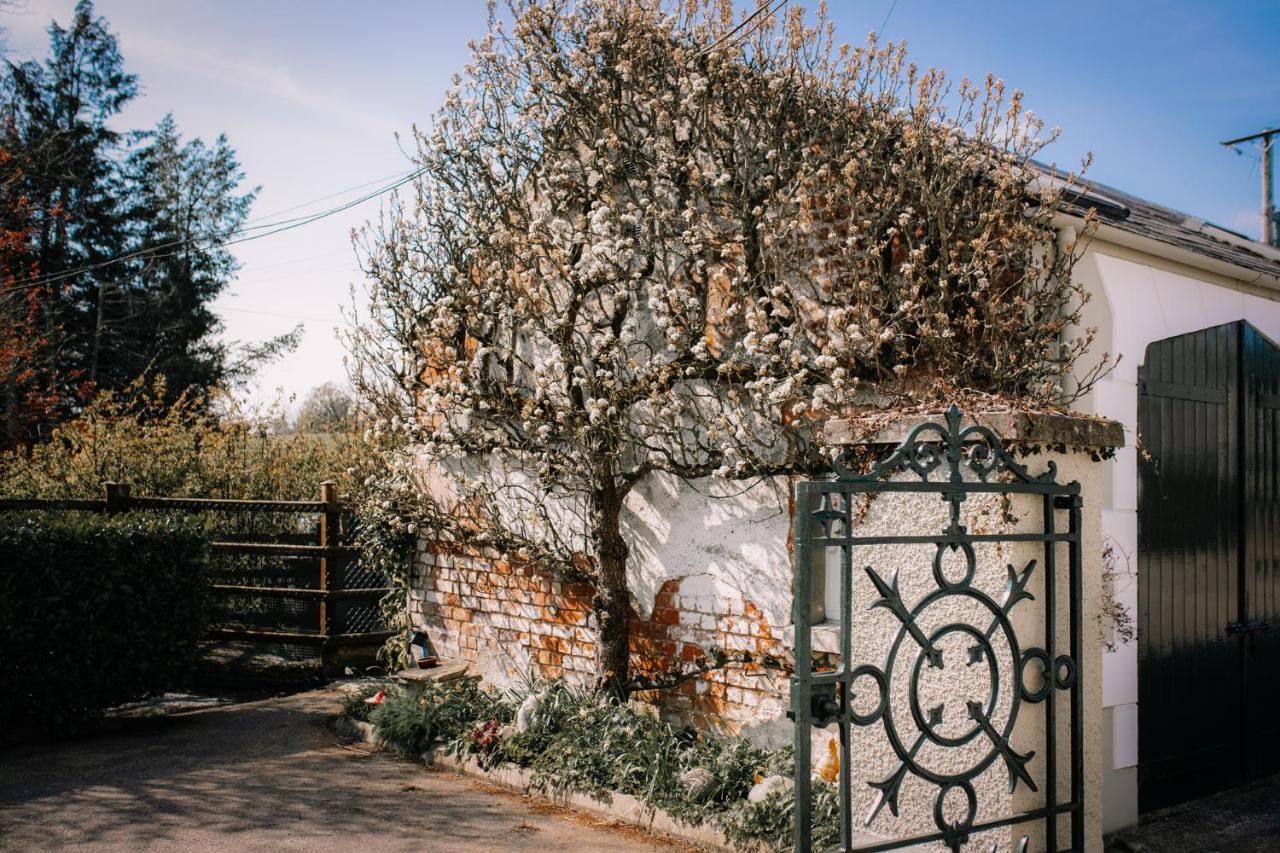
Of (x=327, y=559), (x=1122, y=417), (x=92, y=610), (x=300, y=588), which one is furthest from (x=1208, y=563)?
(x=300, y=588)

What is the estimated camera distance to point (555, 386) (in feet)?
22.0

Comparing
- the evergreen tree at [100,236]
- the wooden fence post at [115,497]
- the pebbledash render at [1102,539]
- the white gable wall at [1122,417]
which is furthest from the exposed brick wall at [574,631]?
the evergreen tree at [100,236]

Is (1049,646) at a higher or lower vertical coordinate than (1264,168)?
lower

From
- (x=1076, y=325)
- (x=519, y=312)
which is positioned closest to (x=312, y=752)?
(x=519, y=312)

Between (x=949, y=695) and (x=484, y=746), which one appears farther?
(x=484, y=746)

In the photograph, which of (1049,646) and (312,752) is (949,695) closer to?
(1049,646)

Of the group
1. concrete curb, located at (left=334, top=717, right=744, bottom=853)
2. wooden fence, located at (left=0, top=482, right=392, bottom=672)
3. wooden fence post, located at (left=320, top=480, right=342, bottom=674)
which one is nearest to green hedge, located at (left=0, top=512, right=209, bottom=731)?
wooden fence, located at (left=0, top=482, right=392, bottom=672)

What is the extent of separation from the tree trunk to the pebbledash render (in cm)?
12

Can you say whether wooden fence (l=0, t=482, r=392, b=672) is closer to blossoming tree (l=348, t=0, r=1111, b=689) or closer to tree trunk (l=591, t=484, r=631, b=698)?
blossoming tree (l=348, t=0, r=1111, b=689)

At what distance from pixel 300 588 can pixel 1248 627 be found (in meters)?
8.28

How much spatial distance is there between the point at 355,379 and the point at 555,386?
231cm

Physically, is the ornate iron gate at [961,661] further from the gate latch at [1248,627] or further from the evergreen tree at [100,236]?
the evergreen tree at [100,236]

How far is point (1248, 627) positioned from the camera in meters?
6.46

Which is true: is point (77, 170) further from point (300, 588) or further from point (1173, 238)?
point (1173, 238)
